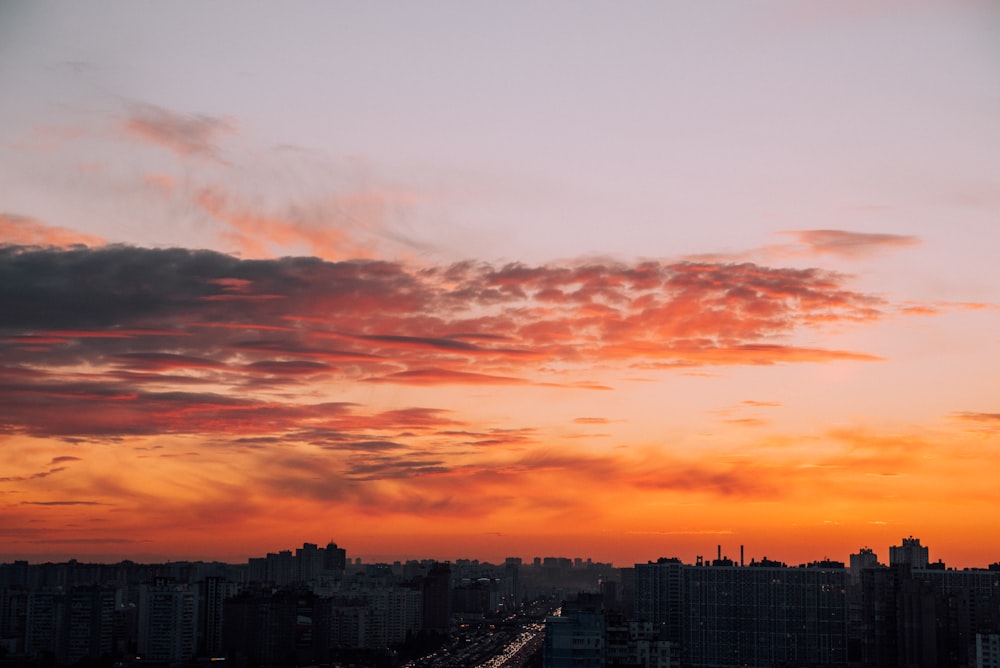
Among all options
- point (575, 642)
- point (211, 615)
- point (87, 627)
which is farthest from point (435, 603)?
point (575, 642)

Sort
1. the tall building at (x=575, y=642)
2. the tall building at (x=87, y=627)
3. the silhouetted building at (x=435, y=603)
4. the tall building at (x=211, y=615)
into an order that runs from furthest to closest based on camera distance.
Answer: the silhouetted building at (x=435, y=603)
the tall building at (x=211, y=615)
the tall building at (x=87, y=627)
the tall building at (x=575, y=642)

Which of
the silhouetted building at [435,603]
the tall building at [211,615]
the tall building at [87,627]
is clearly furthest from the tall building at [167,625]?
the silhouetted building at [435,603]

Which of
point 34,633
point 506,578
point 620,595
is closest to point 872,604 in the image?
point 34,633

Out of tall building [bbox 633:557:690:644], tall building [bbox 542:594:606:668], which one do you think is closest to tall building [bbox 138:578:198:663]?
tall building [bbox 633:557:690:644]

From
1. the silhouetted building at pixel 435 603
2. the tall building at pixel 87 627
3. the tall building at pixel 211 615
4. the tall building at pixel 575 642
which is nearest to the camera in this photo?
the tall building at pixel 575 642

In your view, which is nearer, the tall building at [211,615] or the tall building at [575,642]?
the tall building at [575,642]

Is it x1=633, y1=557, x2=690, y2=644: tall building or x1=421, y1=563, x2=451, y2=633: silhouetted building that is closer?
x1=633, y1=557, x2=690, y2=644: tall building

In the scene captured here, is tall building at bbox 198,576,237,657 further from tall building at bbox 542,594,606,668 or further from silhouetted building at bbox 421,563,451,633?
tall building at bbox 542,594,606,668

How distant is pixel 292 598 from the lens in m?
62.0

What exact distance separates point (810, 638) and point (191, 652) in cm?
2654

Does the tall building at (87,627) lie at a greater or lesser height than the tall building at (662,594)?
lesser

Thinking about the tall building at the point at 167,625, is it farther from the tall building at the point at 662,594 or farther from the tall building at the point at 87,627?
the tall building at the point at 662,594

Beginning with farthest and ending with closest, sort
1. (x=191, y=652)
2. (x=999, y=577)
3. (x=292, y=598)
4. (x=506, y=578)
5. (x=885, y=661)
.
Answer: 1. (x=506, y=578)
2. (x=292, y=598)
3. (x=191, y=652)
4. (x=999, y=577)
5. (x=885, y=661)

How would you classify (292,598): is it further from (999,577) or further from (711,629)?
(999,577)
